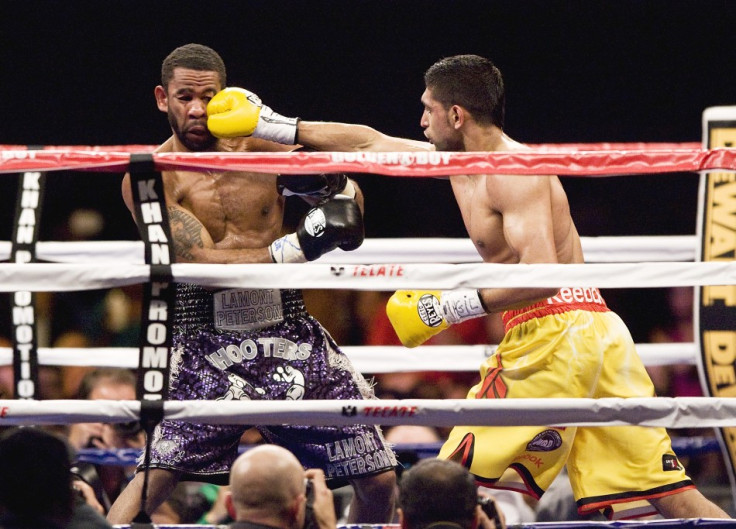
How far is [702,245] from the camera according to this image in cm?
281

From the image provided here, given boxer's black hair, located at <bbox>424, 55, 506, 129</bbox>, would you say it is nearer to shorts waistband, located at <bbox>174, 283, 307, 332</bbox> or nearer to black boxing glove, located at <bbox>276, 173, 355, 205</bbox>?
black boxing glove, located at <bbox>276, 173, 355, 205</bbox>

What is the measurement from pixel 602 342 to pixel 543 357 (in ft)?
0.47

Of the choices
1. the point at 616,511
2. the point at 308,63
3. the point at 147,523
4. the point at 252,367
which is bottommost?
the point at 616,511

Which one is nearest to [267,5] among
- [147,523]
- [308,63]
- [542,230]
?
[308,63]

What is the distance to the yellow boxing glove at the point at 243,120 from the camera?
7.39ft

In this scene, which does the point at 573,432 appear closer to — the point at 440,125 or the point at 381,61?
the point at 440,125

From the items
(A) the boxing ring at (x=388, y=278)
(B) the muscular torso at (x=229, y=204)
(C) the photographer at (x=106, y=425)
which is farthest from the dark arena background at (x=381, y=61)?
(A) the boxing ring at (x=388, y=278)

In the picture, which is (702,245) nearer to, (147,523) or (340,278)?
(340,278)

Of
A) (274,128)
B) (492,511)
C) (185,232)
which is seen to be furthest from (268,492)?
(274,128)

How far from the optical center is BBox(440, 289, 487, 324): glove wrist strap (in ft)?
7.07

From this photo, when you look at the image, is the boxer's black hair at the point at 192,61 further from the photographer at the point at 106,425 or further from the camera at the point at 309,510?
the photographer at the point at 106,425

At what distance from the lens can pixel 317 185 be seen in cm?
233

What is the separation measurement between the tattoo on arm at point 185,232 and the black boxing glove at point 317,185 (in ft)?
0.75

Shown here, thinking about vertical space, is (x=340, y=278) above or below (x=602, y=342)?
above
